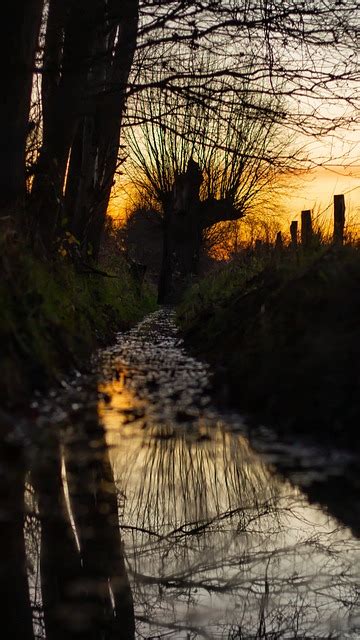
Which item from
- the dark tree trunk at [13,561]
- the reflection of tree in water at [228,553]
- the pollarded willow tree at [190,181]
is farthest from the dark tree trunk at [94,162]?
the pollarded willow tree at [190,181]

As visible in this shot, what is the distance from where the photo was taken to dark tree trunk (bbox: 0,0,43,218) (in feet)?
21.1

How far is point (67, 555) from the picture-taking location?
7.45 ft

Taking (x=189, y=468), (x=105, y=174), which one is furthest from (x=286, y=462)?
(x=105, y=174)

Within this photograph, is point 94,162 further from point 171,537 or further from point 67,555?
point 67,555

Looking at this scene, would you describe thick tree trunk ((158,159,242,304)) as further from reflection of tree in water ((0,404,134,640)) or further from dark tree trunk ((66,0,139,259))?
reflection of tree in water ((0,404,134,640))

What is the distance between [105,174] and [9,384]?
8733 millimetres

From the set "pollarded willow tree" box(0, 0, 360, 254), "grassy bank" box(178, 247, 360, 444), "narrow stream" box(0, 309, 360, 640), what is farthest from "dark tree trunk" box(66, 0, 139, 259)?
"narrow stream" box(0, 309, 360, 640)

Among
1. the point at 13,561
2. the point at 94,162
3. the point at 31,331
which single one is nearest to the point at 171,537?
the point at 13,561

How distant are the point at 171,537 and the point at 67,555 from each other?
394 mm

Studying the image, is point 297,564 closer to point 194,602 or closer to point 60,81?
point 194,602

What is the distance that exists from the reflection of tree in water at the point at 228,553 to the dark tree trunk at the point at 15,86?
4172 millimetres

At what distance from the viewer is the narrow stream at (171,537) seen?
200 centimetres

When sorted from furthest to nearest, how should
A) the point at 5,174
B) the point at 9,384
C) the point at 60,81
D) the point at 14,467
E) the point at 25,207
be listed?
the point at 60,81, the point at 25,207, the point at 5,174, the point at 9,384, the point at 14,467

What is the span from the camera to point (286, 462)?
10.9 feet
